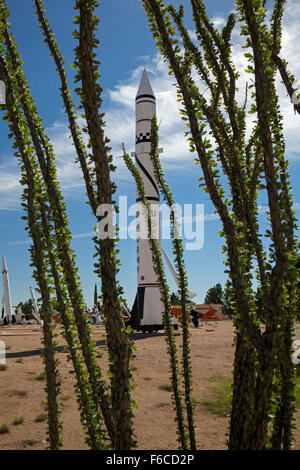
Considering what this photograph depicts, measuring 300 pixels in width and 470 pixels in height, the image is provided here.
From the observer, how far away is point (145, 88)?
28.1 m

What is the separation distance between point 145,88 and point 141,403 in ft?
77.7

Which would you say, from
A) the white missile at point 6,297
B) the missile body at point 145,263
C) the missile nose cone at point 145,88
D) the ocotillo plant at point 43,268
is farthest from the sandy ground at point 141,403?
the white missile at point 6,297

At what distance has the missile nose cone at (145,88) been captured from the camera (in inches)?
1101

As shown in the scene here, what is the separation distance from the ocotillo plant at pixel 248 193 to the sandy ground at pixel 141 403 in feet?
16.9

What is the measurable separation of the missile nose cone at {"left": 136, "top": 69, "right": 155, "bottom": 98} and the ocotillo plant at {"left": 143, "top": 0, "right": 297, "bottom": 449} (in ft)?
80.9

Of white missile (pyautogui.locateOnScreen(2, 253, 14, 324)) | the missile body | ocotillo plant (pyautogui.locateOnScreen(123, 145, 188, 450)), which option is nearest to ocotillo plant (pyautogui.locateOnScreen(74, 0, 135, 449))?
ocotillo plant (pyautogui.locateOnScreen(123, 145, 188, 450))

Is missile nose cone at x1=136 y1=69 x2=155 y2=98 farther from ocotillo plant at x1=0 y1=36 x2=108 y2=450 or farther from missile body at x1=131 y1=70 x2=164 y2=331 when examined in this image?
ocotillo plant at x1=0 y1=36 x2=108 y2=450

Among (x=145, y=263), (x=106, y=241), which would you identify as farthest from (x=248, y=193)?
(x=145, y=263)

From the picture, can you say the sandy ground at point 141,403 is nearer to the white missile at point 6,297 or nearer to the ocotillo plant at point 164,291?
the ocotillo plant at point 164,291

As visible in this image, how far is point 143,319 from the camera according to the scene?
27094 millimetres

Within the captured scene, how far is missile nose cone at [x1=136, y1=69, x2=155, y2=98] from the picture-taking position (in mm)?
27958

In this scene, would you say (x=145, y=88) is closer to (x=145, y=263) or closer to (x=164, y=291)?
(x=145, y=263)

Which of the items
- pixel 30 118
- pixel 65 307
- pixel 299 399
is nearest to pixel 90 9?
pixel 30 118

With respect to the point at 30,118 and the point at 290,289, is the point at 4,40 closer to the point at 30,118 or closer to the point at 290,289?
the point at 30,118
